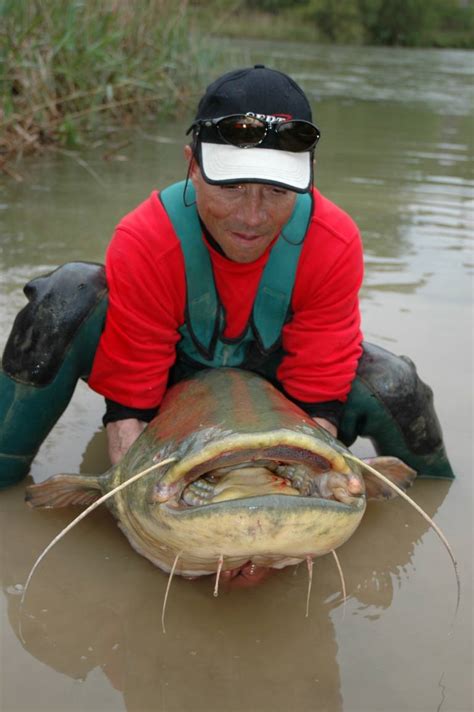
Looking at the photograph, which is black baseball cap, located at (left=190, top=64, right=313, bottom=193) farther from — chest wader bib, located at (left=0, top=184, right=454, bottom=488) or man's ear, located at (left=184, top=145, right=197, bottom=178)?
chest wader bib, located at (left=0, top=184, right=454, bottom=488)

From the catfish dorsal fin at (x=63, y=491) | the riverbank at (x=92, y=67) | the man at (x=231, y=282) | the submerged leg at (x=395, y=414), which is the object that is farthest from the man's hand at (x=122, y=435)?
the riverbank at (x=92, y=67)

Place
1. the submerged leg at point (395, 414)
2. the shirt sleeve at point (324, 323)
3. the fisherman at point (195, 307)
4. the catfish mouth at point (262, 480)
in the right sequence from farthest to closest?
the submerged leg at point (395, 414), the shirt sleeve at point (324, 323), the fisherman at point (195, 307), the catfish mouth at point (262, 480)

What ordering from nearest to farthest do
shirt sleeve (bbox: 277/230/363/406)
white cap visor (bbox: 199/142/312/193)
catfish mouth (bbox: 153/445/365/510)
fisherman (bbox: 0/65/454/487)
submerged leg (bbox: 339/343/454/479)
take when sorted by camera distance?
1. catfish mouth (bbox: 153/445/365/510)
2. white cap visor (bbox: 199/142/312/193)
3. fisherman (bbox: 0/65/454/487)
4. shirt sleeve (bbox: 277/230/363/406)
5. submerged leg (bbox: 339/343/454/479)

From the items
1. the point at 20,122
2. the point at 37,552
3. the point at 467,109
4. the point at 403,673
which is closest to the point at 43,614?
the point at 37,552

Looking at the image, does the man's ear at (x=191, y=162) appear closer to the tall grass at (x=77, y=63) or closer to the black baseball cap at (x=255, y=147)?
the black baseball cap at (x=255, y=147)

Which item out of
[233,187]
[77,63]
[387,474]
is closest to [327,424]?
[387,474]

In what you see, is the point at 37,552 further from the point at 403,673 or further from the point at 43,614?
the point at 403,673

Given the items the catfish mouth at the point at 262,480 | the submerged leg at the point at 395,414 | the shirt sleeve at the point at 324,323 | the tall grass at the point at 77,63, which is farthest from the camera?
the tall grass at the point at 77,63

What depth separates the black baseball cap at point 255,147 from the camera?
7.25 feet

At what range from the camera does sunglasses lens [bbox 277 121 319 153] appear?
2.22 meters

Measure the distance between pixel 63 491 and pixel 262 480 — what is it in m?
0.67

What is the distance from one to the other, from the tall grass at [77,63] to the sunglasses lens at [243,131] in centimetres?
373

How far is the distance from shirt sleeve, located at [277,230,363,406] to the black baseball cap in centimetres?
26

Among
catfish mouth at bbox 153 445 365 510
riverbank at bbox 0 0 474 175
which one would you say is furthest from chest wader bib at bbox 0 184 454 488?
riverbank at bbox 0 0 474 175
